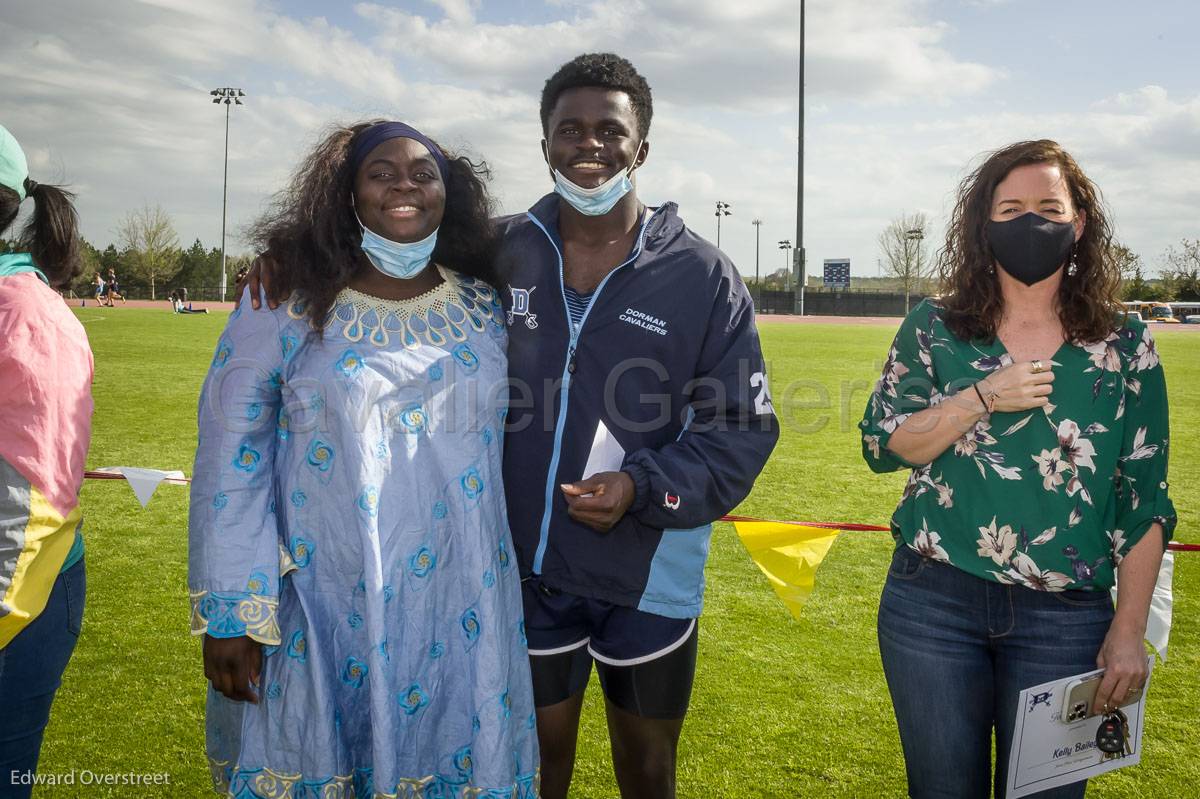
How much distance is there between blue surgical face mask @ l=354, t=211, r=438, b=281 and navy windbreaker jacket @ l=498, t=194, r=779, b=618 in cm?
27

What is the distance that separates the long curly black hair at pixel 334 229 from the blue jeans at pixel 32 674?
0.88m

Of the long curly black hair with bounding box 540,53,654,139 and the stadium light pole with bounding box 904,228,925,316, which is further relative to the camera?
the stadium light pole with bounding box 904,228,925,316

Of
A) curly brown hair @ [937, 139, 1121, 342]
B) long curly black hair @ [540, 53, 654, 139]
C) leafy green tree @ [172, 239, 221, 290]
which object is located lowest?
curly brown hair @ [937, 139, 1121, 342]

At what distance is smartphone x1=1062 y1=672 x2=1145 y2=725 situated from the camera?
6.61 feet

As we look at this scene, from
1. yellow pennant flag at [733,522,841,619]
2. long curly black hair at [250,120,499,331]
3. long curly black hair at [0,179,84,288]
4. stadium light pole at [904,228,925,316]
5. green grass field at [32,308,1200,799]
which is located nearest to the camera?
long curly black hair at [250,120,499,331]

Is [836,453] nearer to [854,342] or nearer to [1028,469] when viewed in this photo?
[1028,469]

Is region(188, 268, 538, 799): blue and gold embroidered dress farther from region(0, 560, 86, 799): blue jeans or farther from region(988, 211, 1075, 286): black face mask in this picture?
region(988, 211, 1075, 286): black face mask

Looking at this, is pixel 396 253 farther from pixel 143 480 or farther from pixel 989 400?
pixel 143 480

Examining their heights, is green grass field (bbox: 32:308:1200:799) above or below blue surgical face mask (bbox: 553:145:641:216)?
below

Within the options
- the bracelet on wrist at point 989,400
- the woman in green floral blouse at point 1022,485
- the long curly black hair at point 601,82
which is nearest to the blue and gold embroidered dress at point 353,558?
the long curly black hair at point 601,82

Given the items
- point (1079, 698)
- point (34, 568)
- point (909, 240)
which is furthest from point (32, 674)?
point (909, 240)

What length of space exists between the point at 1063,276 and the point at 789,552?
75.2 inches

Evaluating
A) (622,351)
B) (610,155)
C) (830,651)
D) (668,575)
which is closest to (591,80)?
(610,155)

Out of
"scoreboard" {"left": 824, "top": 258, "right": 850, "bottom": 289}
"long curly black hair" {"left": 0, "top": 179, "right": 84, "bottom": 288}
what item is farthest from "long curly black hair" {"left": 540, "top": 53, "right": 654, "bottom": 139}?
"scoreboard" {"left": 824, "top": 258, "right": 850, "bottom": 289}
